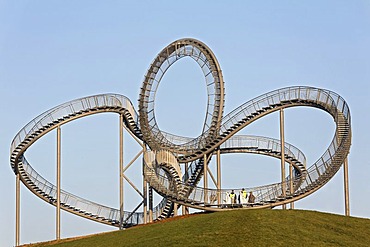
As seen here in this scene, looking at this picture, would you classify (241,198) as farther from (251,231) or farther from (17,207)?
(17,207)

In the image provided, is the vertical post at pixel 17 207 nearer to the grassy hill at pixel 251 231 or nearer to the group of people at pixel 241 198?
the grassy hill at pixel 251 231

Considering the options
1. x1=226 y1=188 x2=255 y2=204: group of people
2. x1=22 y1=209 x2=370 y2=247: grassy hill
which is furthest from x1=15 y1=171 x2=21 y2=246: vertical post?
x1=226 y1=188 x2=255 y2=204: group of people

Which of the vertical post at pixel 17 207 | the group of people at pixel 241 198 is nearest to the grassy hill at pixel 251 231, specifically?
the group of people at pixel 241 198

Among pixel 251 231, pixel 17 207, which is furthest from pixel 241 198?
pixel 17 207

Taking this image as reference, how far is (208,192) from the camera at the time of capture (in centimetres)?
7269

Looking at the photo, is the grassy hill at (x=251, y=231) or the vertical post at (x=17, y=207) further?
the vertical post at (x=17, y=207)

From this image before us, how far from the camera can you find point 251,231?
185 ft

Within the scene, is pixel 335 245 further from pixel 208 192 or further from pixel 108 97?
pixel 108 97

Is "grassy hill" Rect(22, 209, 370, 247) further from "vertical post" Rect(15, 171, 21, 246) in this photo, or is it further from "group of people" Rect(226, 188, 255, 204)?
A: "vertical post" Rect(15, 171, 21, 246)

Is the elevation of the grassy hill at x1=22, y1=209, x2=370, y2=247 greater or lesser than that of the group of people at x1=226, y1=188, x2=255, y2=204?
lesser

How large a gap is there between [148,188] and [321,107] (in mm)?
16446

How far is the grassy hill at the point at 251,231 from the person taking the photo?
55188mm

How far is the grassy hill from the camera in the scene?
55.2 meters

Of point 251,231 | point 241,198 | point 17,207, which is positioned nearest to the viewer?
point 251,231
